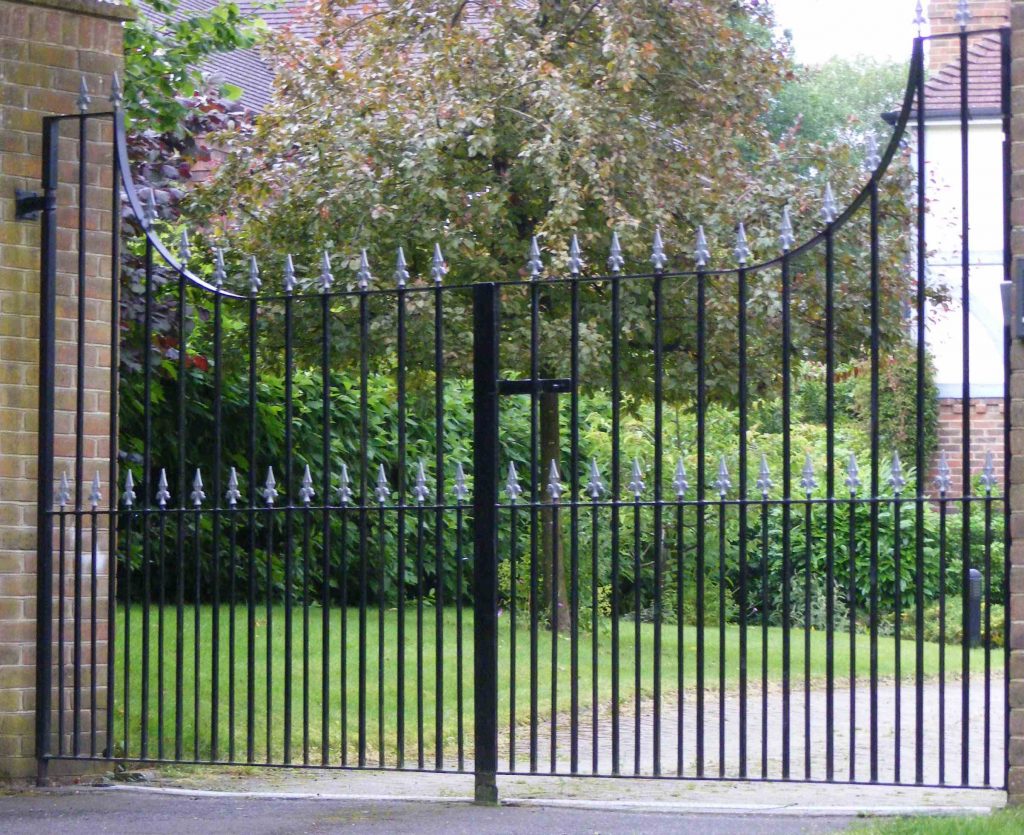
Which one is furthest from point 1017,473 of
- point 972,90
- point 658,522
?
point 972,90

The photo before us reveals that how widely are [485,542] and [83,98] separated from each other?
262cm

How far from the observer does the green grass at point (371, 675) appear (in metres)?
7.76

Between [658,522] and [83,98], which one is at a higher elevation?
[83,98]

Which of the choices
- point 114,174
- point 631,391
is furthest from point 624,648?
point 114,174

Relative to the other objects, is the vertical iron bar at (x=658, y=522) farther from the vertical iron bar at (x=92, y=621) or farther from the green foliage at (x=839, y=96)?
the green foliage at (x=839, y=96)

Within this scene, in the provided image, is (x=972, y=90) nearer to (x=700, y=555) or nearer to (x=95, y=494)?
(x=700, y=555)

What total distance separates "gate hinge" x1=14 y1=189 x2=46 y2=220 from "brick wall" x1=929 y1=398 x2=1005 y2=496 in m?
11.7

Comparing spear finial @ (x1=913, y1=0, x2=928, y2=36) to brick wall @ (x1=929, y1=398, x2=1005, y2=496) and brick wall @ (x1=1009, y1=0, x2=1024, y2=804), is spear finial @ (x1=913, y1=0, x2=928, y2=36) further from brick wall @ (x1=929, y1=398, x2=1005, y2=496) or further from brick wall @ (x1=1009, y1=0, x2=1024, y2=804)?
brick wall @ (x1=929, y1=398, x2=1005, y2=496)

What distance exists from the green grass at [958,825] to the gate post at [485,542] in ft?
4.91

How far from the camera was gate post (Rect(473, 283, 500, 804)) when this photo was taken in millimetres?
5656

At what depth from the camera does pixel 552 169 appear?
10414mm

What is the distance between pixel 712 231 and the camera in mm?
10836

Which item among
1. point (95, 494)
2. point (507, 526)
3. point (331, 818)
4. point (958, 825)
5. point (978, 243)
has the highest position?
point (978, 243)

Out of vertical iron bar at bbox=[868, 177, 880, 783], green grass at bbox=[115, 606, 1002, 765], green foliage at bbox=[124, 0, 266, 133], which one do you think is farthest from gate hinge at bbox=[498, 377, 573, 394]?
green foliage at bbox=[124, 0, 266, 133]
